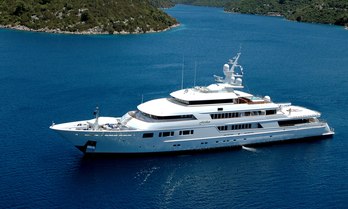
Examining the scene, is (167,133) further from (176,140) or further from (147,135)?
(147,135)

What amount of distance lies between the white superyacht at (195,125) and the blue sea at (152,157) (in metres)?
1.25

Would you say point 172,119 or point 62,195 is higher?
point 172,119

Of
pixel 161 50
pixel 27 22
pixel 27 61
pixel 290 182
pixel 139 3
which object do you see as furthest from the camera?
pixel 139 3

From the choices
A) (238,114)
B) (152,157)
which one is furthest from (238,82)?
(152,157)

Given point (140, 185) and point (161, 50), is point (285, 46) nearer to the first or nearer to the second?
point (161, 50)

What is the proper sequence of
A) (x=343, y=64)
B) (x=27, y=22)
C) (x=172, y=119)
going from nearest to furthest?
1. (x=172, y=119)
2. (x=343, y=64)
3. (x=27, y=22)

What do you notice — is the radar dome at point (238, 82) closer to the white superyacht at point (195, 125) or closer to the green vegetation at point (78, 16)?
the white superyacht at point (195, 125)

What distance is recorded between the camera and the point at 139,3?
569 ft

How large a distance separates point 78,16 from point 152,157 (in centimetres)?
11009

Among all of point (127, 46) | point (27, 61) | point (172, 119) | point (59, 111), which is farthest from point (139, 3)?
point (172, 119)

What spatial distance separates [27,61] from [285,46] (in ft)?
230

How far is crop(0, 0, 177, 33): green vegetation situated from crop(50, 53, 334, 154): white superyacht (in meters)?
99.4

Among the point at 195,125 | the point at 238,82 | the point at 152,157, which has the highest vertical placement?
the point at 238,82

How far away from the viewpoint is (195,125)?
48.1m
